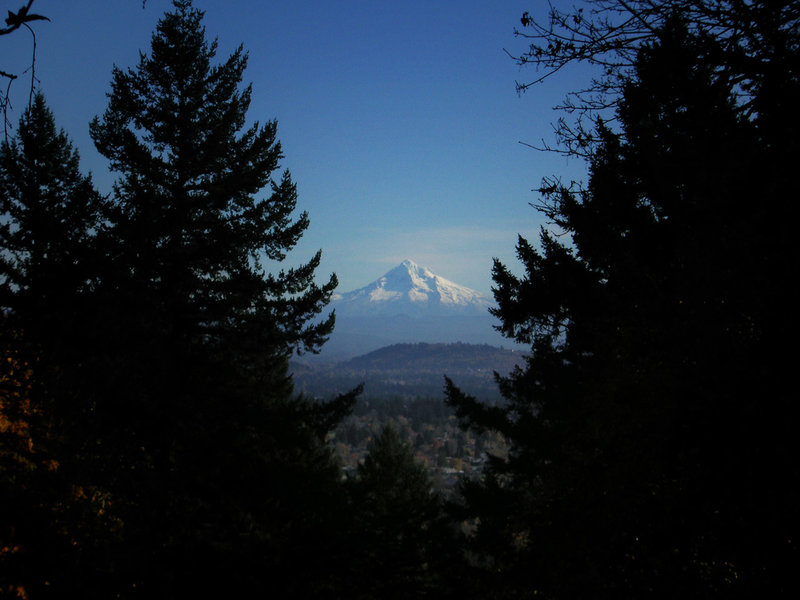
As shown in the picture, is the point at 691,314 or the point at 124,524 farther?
the point at 124,524

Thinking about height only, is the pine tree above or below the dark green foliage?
above

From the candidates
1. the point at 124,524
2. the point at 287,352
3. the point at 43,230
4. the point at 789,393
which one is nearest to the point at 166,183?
the point at 43,230

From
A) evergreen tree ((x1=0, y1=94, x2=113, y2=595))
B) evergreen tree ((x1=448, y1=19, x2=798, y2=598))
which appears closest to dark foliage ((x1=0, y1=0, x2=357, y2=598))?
evergreen tree ((x1=0, y1=94, x2=113, y2=595))

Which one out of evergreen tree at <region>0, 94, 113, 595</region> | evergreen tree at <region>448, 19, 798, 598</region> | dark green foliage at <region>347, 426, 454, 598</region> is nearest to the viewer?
evergreen tree at <region>448, 19, 798, 598</region>

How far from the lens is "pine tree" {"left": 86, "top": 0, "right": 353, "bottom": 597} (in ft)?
20.1

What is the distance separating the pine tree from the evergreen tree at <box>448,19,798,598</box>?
4.16m

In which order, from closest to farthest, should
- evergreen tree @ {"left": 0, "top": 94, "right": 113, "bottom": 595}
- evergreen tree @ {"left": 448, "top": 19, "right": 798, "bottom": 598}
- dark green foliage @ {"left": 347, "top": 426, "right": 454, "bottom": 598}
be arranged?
evergreen tree @ {"left": 448, "top": 19, "right": 798, "bottom": 598}
evergreen tree @ {"left": 0, "top": 94, "right": 113, "bottom": 595}
dark green foliage @ {"left": 347, "top": 426, "right": 454, "bottom": 598}

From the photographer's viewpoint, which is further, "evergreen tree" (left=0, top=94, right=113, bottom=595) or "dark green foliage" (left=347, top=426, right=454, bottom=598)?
"dark green foliage" (left=347, top=426, right=454, bottom=598)

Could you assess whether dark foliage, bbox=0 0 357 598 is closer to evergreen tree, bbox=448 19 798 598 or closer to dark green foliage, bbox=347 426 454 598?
dark green foliage, bbox=347 426 454 598

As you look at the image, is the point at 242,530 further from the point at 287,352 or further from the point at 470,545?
→ the point at 470,545

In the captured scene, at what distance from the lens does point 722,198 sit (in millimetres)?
3873

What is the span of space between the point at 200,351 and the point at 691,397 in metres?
7.21

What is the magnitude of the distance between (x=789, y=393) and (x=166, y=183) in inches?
386

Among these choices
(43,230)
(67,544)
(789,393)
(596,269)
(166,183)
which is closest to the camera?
(789,393)
